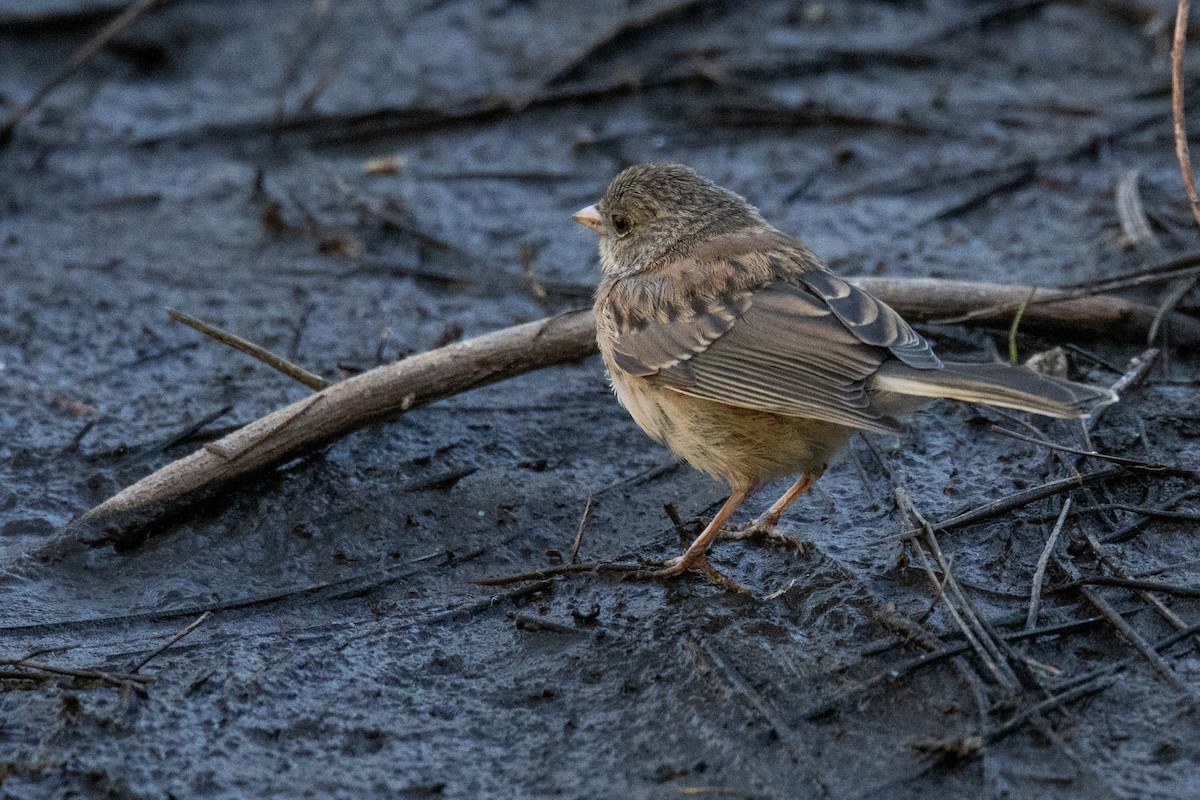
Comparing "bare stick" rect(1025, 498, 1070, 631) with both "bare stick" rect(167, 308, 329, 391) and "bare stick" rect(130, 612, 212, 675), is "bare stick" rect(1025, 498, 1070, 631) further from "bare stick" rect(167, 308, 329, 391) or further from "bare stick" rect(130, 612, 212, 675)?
"bare stick" rect(167, 308, 329, 391)

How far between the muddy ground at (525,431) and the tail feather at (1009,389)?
70cm

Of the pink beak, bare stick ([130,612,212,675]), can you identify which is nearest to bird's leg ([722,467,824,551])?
the pink beak

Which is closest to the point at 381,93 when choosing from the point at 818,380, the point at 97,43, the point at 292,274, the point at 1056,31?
the point at 97,43

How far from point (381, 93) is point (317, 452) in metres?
4.48

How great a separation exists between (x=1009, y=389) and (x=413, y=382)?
242 centimetres

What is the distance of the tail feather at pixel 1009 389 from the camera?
400 centimetres

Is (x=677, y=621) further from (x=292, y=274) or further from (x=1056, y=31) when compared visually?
(x=1056, y=31)

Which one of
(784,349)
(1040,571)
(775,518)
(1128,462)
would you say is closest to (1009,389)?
(1040,571)

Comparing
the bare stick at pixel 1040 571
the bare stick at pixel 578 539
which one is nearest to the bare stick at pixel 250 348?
the bare stick at pixel 578 539

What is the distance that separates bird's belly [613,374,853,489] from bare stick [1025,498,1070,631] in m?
0.80

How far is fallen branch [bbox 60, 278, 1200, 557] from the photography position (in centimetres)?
498

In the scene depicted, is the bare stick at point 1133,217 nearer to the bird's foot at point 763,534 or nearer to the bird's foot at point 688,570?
the bird's foot at point 763,534

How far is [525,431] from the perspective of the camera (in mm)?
5793

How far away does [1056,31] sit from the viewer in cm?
945
